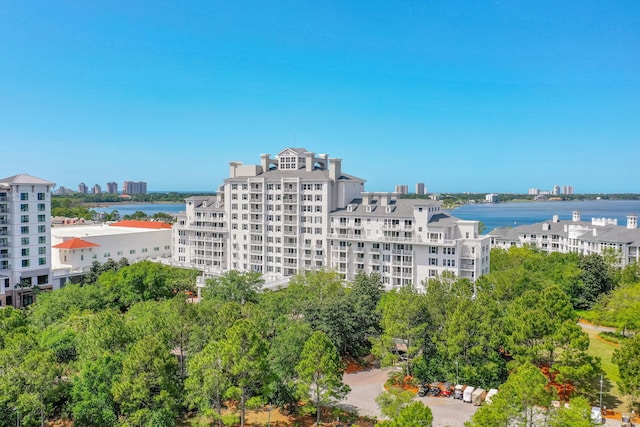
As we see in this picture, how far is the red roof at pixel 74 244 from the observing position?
65.6 meters

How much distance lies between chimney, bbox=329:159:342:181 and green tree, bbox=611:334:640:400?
37.3 m

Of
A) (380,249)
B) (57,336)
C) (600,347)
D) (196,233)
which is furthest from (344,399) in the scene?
(196,233)

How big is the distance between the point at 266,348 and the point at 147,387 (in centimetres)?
653

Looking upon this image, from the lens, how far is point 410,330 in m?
35.0

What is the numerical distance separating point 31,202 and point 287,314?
→ 121 feet

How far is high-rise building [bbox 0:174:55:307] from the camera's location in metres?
56.7

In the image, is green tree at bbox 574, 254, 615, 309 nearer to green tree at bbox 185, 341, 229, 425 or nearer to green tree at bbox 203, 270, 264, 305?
green tree at bbox 203, 270, 264, 305

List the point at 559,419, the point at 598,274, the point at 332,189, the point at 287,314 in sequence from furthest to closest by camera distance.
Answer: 1. the point at 332,189
2. the point at 598,274
3. the point at 287,314
4. the point at 559,419

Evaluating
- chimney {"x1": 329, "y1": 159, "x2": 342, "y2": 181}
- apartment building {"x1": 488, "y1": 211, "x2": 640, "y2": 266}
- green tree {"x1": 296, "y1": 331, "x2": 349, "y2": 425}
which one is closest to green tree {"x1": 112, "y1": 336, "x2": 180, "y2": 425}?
green tree {"x1": 296, "y1": 331, "x2": 349, "y2": 425}

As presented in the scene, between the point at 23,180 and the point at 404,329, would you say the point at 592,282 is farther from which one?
the point at 23,180

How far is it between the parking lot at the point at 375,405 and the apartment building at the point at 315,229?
2082 centimetres

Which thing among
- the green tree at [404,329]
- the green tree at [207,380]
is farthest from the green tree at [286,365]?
the green tree at [404,329]

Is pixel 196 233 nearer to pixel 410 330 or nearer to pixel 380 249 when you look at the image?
pixel 380 249

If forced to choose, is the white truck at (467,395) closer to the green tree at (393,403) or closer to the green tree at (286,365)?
the green tree at (393,403)
